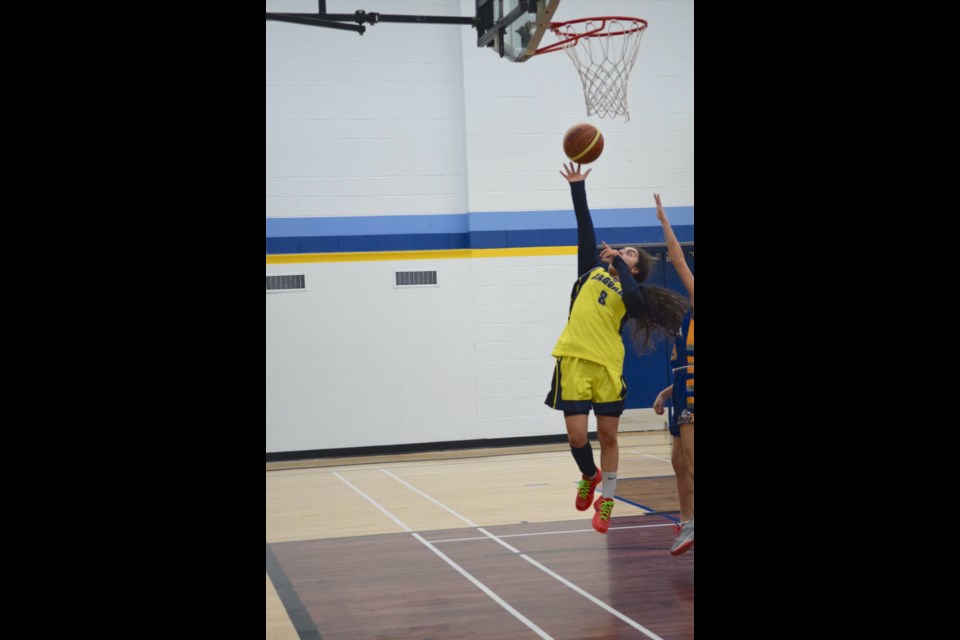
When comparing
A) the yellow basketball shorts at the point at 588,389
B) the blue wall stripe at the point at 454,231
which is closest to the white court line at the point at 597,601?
the yellow basketball shorts at the point at 588,389

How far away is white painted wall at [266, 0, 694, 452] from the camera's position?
10.6 metres

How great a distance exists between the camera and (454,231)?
10.9m

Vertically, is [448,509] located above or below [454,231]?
below

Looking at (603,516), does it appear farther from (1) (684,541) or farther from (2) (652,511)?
(2) (652,511)

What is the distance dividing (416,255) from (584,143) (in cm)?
512

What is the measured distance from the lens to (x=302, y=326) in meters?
10.6

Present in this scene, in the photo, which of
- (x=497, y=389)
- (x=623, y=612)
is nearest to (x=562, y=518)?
(x=623, y=612)

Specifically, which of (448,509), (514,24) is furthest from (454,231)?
(514,24)

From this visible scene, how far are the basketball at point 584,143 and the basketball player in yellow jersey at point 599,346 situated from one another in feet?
0.58

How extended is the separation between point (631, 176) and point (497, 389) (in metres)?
2.65
